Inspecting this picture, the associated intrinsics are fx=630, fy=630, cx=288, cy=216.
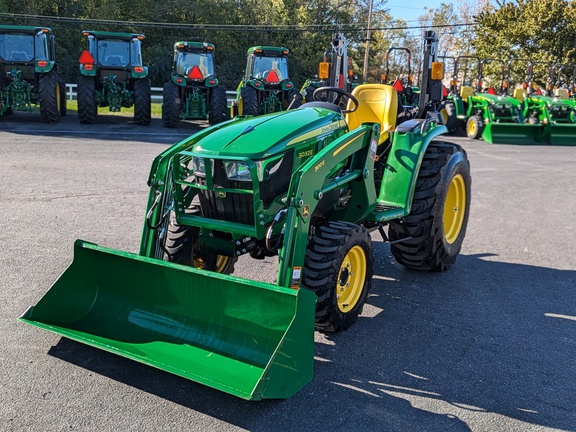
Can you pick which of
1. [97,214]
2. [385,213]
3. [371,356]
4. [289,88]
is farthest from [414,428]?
[289,88]

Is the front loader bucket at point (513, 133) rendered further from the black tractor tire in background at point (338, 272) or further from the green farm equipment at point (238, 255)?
the black tractor tire in background at point (338, 272)

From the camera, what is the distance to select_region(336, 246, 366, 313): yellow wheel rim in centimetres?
432

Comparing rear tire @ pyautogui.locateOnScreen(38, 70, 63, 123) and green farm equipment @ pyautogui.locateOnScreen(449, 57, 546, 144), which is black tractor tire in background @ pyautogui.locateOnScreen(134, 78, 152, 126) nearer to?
rear tire @ pyautogui.locateOnScreen(38, 70, 63, 123)

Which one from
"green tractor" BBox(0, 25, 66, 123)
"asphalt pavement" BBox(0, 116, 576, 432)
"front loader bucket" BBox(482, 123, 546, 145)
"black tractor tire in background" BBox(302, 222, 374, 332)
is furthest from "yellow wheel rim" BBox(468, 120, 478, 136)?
"black tractor tire in background" BBox(302, 222, 374, 332)

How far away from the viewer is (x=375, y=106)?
6.11 meters

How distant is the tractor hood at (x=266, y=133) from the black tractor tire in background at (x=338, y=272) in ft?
2.16

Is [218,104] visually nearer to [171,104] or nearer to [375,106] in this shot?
[171,104]

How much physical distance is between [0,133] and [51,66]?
312cm

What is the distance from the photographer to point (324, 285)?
4012 millimetres

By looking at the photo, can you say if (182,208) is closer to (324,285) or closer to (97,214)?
(324,285)

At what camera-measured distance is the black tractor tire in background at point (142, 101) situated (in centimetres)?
1703

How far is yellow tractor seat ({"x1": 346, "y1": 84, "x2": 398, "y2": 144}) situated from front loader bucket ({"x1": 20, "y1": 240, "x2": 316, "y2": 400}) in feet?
9.14

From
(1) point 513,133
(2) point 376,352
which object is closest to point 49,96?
(1) point 513,133

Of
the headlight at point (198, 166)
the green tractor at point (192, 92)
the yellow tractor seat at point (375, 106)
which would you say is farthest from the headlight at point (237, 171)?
the green tractor at point (192, 92)
